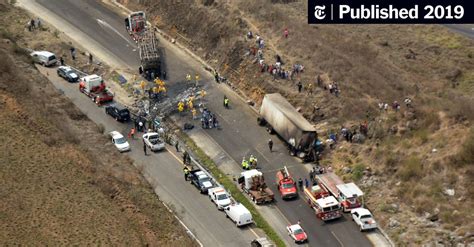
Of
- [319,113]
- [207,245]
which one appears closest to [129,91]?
[319,113]

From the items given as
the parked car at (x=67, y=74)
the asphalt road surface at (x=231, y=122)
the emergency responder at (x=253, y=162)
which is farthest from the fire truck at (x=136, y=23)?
the emergency responder at (x=253, y=162)

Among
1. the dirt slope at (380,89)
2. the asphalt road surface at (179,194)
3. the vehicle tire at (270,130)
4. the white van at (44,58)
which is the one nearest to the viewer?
the asphalt road surface at (179,194)

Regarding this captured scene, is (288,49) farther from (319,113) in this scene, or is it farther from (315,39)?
(319,113)

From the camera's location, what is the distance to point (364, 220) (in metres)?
61.5

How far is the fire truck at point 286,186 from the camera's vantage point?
66125 millimetres

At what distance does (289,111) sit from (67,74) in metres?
26.1

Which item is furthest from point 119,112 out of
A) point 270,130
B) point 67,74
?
point 270,130

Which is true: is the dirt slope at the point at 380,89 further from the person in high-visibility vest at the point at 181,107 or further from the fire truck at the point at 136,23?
the person in high-visibility vest at the point at 181,107

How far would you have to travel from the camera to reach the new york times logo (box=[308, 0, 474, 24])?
84.5 m

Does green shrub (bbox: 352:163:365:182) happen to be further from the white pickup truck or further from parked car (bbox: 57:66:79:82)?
parked car (bbox: 57:66:79:82)

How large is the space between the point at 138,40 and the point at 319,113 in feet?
81.2

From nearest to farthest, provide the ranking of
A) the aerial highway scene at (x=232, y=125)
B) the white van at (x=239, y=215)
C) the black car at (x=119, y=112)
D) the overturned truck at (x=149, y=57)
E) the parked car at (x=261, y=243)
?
the aerial highway scene at (x=232, y=125) → the parked car at (x=261, y=243) → the white van at (x=239, y=215) → the black car at (x=119, y=112) → the overturned truck at (x=149, y=57)

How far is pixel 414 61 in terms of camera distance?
95.1 m

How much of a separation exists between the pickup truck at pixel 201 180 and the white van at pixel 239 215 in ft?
13.9
